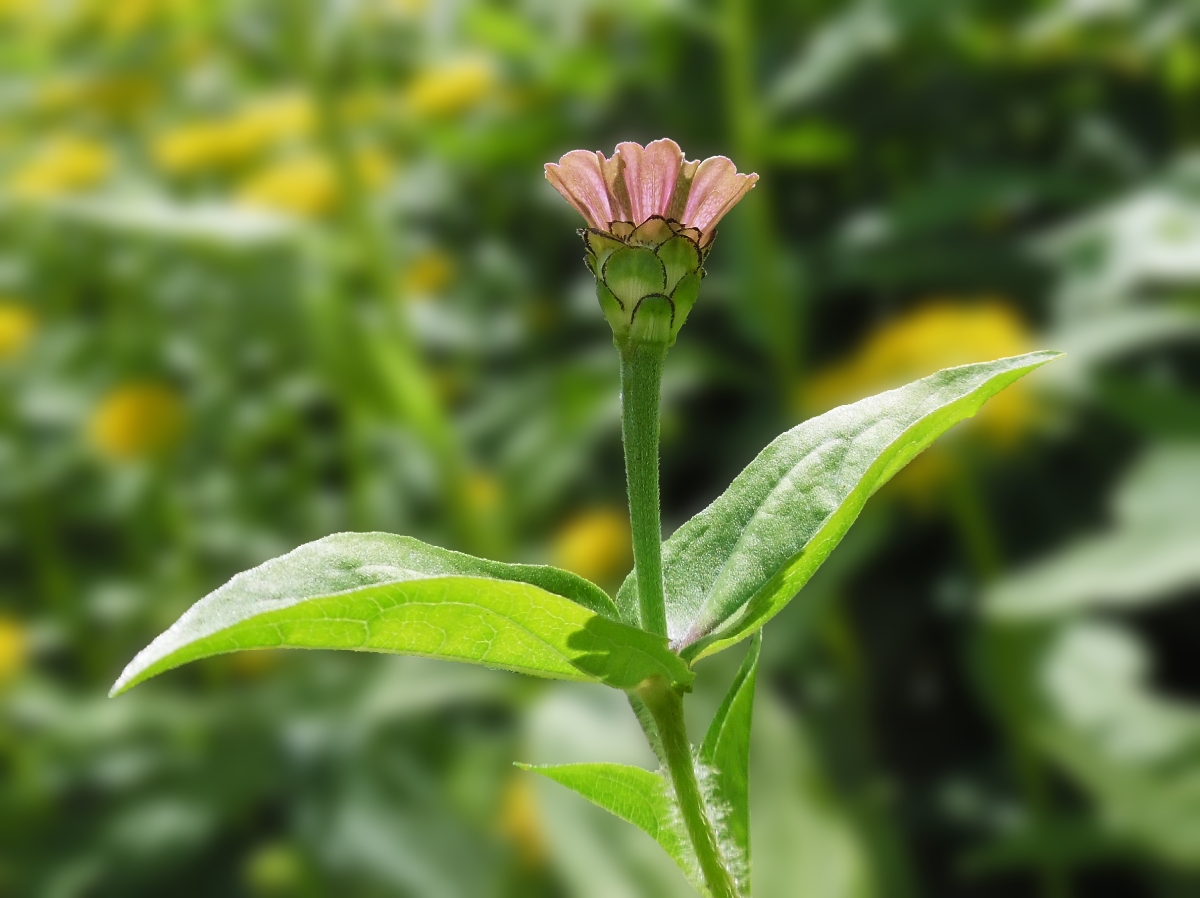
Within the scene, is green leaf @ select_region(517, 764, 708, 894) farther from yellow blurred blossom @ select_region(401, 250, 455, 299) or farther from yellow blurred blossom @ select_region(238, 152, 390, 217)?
yellow blurred blossom @ select_region(401, 250, 455, 299)

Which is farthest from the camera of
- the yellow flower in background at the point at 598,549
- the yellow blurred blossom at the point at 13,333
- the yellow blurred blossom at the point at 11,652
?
the yellow blurred blossom at the point at 13,333

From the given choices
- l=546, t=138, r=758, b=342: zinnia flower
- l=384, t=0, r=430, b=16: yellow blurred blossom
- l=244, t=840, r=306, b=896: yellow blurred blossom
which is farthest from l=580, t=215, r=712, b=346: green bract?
l=384, t=0, r=430, b=16: yellow blurred blossom

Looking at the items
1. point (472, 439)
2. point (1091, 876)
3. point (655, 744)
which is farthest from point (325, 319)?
point (655, 744)

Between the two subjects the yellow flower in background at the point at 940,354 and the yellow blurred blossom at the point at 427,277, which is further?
the yellow blurred blossom at the point at 427,277

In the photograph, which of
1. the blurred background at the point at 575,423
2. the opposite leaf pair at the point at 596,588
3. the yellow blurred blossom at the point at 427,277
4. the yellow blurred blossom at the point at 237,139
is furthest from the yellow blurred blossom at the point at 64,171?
the opposite leaf pair at the point at 596,588

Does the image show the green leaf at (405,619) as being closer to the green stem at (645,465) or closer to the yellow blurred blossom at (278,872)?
the green stem at (645,465)

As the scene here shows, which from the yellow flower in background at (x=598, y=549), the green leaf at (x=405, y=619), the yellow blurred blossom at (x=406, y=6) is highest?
the yellow blurred blossom at (x=406, y=6)

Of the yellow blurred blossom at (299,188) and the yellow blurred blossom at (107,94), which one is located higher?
the yellow blurred blossom at (107,94)
